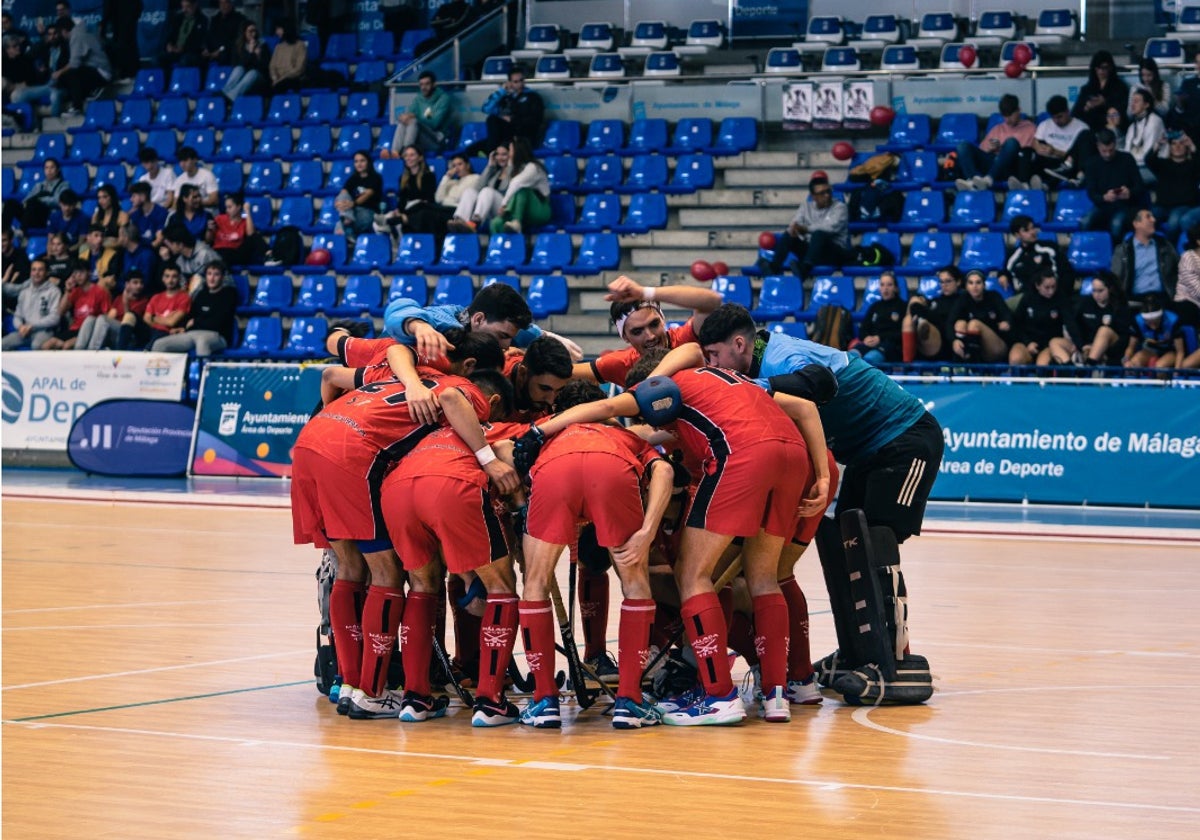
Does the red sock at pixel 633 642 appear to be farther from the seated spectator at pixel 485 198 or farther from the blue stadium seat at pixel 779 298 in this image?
the seated spectator at pixel 485 198

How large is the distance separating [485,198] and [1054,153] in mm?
7384

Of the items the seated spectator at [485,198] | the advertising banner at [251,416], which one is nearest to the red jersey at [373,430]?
the advertising banner at [251,416]

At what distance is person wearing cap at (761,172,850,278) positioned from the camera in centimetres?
2064

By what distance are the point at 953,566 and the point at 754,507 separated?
20.6ft

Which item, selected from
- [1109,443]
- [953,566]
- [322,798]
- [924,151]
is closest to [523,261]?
[924,151]

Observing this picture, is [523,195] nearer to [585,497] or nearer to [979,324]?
[979,324]

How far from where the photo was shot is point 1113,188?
19.4 metres

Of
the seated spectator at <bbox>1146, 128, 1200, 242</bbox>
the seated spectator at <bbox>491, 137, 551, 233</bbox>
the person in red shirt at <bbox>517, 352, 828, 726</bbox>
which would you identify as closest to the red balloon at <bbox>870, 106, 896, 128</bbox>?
the seated spectator at <bbox>1146, 128, 1200, 242</bbox>

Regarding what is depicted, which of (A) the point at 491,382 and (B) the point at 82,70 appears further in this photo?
(B) the point at 82,70

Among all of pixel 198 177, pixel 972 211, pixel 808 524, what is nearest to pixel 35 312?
pixel 198 177

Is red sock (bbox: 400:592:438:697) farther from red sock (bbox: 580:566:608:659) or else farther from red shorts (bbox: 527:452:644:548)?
red sock (bbox: 580:566:608:659)

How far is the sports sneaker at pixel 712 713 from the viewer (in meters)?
7.09

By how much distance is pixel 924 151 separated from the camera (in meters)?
21.6

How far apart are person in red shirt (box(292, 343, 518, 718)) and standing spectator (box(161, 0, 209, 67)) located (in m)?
23.1
